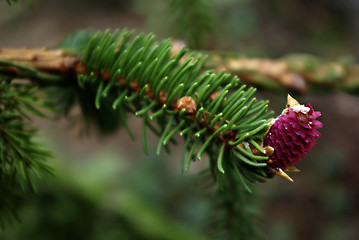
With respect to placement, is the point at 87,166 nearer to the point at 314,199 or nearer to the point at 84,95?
the point at 314,199

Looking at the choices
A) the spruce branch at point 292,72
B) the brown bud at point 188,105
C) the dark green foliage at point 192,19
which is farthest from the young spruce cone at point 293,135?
the dark green foliage at point 192,19

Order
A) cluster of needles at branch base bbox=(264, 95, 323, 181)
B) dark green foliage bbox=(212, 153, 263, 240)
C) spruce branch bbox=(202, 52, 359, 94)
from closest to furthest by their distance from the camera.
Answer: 1. cluster of needles at branch base bbox=(264, 95, 323, 181)
2. dark green foliage bbox=(212, 153, 263, 240)
3. spruce branch bbox=(202, 52, 359, 94)

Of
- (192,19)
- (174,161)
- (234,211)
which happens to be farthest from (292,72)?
(174,161)

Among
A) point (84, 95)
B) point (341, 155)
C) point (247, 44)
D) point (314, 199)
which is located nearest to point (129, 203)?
point (84, 95)

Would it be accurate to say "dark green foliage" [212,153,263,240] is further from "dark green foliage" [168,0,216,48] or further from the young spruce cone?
"dark green foliage" [168,0,216,48]

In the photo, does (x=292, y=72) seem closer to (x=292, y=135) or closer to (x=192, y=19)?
(x=192, y=19)

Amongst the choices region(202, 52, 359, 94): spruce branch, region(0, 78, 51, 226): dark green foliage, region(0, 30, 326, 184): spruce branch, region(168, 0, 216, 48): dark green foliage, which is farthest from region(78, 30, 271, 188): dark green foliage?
region(168, 0, 216, 48): dark green foliage

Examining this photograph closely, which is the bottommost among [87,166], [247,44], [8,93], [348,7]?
[87,166]
